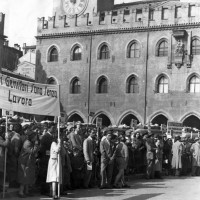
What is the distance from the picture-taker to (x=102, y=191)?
45.3 feet

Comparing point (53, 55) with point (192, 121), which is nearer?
point (192, 121)

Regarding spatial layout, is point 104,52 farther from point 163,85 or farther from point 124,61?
point 163,85

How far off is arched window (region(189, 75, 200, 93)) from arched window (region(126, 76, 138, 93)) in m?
4.33

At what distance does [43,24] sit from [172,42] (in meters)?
12.2

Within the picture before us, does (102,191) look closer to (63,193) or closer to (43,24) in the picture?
(63,193)

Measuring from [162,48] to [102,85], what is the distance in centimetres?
569

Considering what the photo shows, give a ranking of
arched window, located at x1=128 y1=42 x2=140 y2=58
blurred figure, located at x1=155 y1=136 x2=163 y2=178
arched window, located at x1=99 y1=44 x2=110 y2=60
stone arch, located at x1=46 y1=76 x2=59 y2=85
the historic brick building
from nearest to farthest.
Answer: blurred figure, located at x1=155 y1=136 x2=163 y2=178
the historic brick building
arched window, located at x1=128 y1=42 x2=140 y2=58
arched window, located at x1=99 y1=44 x2=110 y2=60
stone arch, located at x1=46 y1=76 x2=59 y2=85

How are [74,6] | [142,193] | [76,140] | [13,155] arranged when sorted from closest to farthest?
[13,155] → [142,193] → [76,140] → [74,6]

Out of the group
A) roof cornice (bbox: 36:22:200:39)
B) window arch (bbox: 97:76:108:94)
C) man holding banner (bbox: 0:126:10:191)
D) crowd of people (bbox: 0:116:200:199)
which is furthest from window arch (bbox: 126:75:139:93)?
man holding banner (bbox: 0:126:10:191)

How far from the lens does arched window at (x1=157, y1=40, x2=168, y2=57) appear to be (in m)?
38.5

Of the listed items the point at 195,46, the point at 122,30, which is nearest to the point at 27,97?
the point at 195,46

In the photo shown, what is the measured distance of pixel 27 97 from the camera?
469 inches

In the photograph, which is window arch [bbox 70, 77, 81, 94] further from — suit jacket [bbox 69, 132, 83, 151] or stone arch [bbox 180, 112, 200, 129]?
suit jacket [bbox 69, 132, 83, 151]

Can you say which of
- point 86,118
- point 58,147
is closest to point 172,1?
point 86,118
